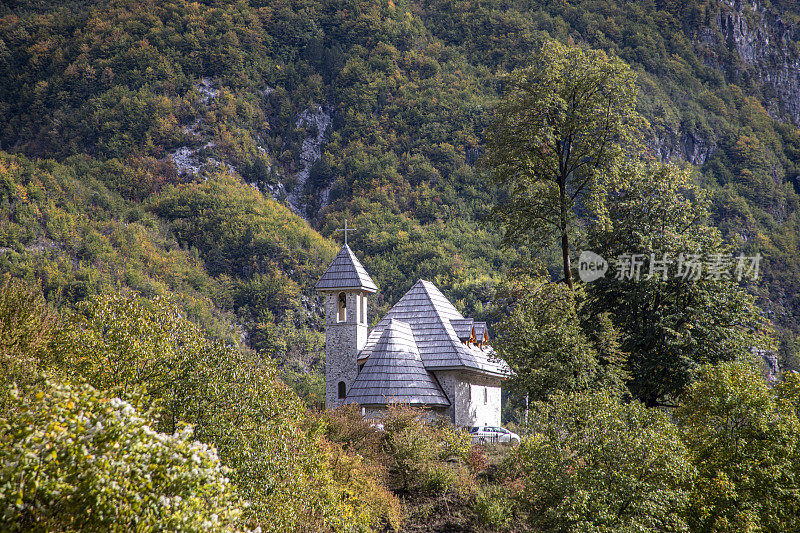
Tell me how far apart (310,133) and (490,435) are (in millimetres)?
87287

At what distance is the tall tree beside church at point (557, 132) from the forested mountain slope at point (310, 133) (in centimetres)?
4573

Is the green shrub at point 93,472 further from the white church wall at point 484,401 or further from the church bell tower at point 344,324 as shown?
the white church wall at point 484,401

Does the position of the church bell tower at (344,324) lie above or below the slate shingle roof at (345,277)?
below

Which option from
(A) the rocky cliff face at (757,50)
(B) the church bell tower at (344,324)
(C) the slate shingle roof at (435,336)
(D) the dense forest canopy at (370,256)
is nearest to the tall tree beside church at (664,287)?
(D) the dense forest canopy at (370,256)

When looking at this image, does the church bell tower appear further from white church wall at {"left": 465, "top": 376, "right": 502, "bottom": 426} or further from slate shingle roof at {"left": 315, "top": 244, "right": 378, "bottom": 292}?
white church wall at {"left": 465, "top": 376, "right": 502, "bottom": 426}

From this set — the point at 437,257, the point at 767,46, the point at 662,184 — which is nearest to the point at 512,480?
the point at 662,184

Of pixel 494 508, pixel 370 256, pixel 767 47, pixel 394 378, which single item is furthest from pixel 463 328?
pixel 767 47

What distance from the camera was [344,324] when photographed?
3153 cm

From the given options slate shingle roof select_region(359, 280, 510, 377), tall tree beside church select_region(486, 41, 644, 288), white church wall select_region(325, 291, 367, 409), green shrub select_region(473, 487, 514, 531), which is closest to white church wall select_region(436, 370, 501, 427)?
slate shingle roof select_region(359, 280, 510, 377)

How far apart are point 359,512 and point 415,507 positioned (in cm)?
318

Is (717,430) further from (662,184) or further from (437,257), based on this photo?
(437,257)

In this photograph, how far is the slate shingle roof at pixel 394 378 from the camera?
28.2m

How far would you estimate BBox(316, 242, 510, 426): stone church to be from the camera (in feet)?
94.4

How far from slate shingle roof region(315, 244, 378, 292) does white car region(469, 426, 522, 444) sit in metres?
8.06
